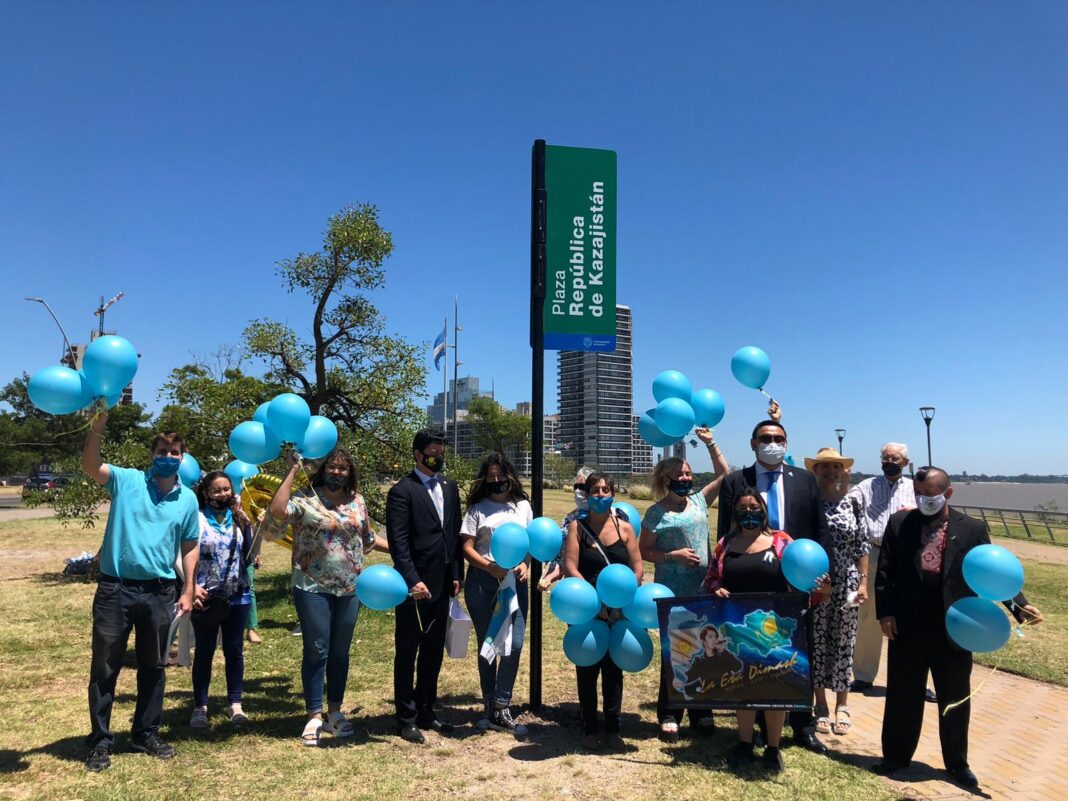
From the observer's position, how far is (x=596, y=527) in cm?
470

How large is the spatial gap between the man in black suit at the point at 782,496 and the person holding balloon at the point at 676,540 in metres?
0.22

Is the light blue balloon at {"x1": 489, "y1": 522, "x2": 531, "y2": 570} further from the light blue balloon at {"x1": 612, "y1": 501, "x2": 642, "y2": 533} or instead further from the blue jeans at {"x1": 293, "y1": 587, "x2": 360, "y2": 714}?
the blue jeans at {"x1": 293, "y1": 587, "x2": 360, "y2": 714}

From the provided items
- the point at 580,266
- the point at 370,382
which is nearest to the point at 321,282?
the point at 370,382

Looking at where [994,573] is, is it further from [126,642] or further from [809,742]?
[126,642]

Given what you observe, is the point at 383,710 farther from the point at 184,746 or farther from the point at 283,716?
the point at 184,746

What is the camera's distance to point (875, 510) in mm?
5770

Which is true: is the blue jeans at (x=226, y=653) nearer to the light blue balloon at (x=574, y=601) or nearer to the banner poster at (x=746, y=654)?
the light blue balloon at (x=574, y=601)

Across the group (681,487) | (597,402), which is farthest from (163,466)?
(597,402)

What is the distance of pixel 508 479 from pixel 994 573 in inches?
116

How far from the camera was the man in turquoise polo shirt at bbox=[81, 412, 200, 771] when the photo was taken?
4.19 meters

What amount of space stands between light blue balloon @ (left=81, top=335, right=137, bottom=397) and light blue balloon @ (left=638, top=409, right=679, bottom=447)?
358 centimetres

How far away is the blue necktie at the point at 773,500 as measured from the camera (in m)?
4.69

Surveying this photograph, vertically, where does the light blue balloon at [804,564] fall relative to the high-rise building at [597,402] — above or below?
below

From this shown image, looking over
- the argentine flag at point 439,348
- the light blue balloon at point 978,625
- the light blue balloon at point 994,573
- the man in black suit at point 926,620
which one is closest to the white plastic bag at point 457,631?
the man in black suit at point 926,620
